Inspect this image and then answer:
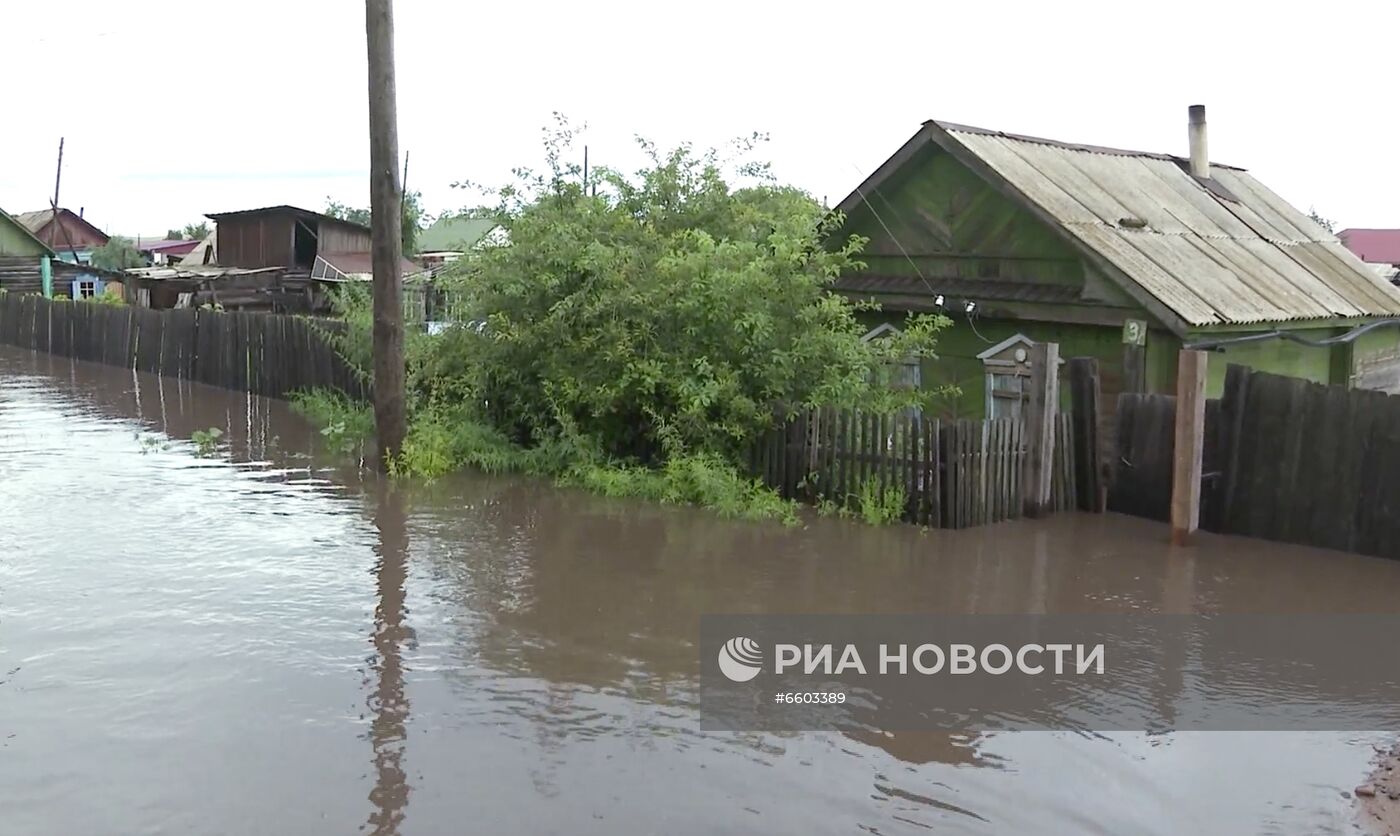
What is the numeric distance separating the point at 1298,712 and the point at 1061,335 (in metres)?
7.14

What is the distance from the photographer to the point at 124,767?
18.4 ft

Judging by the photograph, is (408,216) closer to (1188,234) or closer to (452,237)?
(452,237)

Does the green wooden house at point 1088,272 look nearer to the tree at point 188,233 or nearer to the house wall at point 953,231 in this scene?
the house wall at point 953,231

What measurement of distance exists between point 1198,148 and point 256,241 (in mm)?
29681

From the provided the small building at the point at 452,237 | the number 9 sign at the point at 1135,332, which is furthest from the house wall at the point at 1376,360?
the small building at the point at 452,237

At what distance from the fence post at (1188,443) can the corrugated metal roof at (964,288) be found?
2735mm

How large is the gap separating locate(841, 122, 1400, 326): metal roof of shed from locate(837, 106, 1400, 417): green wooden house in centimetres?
3

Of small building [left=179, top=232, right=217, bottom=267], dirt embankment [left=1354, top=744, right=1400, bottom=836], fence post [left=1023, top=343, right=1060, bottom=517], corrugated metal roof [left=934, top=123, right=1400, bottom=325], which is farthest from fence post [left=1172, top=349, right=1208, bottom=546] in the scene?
small building [left=179, top=232, right=217, bottom=267]

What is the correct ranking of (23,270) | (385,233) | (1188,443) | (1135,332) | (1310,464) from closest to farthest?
(1310,464)
(1188,443)
(1135,332)
(385,233)
(23,270)

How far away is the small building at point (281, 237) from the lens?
3731cm

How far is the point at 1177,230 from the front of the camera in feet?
47.0

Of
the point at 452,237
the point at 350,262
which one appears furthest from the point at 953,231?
the point at 452,237

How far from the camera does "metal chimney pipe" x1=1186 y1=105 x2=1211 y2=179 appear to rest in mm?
17281

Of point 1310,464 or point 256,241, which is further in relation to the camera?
point 256,241
